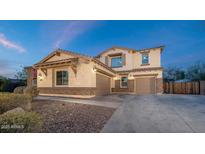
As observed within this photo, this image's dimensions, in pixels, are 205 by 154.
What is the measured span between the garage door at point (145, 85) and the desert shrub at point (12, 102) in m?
9.91

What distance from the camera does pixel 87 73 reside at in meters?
7.76

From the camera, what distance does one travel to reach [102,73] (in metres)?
9.80

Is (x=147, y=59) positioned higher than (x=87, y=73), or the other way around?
(x=147, y=59)

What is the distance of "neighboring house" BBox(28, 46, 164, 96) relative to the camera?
7.88 m

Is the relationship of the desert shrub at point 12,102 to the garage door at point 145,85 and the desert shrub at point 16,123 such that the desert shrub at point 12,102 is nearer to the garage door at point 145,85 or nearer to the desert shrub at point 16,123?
the desert shrub at point 16,123

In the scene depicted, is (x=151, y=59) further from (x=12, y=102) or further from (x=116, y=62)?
(x=12, y=102)

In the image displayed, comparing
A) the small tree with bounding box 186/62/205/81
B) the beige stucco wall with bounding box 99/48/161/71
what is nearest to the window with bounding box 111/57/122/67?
the beige stucco wall with bounding box 99/48/161/71

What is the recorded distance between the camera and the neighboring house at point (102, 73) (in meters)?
7.88

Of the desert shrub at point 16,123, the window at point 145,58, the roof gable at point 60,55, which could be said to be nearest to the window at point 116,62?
the window at point 145,58

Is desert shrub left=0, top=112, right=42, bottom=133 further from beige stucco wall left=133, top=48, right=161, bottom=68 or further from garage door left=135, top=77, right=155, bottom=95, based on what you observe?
beige stucco wall left=133, top=48, right=161, bottom=68
